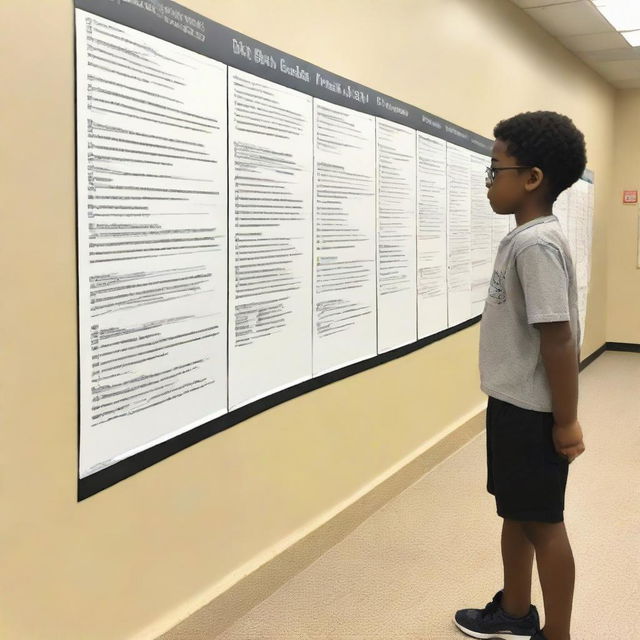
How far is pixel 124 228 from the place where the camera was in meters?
1.56

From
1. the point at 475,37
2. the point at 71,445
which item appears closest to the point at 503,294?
the point at 71,445

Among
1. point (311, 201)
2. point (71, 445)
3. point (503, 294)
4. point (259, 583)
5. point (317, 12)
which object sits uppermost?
point (317, 12)

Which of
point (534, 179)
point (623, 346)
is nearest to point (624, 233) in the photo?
point (623, 346)

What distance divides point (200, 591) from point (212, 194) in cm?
109

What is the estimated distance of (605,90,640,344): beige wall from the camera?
6.75m

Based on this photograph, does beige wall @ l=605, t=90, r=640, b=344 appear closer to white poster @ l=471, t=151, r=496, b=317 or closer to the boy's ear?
white poster @ l=471, t=151, r=496, b=317

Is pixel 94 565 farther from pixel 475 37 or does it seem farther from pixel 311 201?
pixel 475 37

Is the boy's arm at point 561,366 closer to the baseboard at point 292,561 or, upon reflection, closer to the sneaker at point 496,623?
the sneaker at point 496,623

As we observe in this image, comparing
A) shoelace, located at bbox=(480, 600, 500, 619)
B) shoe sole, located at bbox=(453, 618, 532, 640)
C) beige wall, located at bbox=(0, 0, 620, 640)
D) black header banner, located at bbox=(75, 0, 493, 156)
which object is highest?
black header banner, located at bbox=(75, 0, 493, 156)

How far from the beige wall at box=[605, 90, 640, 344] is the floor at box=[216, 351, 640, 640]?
3.82 metres

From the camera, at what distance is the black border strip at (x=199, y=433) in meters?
1.55

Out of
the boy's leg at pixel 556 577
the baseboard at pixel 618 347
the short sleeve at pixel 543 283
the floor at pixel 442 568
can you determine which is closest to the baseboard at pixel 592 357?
the baseboard at pixel 618 347

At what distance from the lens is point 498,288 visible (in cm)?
171

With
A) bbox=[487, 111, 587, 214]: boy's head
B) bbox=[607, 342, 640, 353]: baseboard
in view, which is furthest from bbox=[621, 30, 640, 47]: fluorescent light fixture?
bbox=[487, 111, 587, 214]: boy's head
